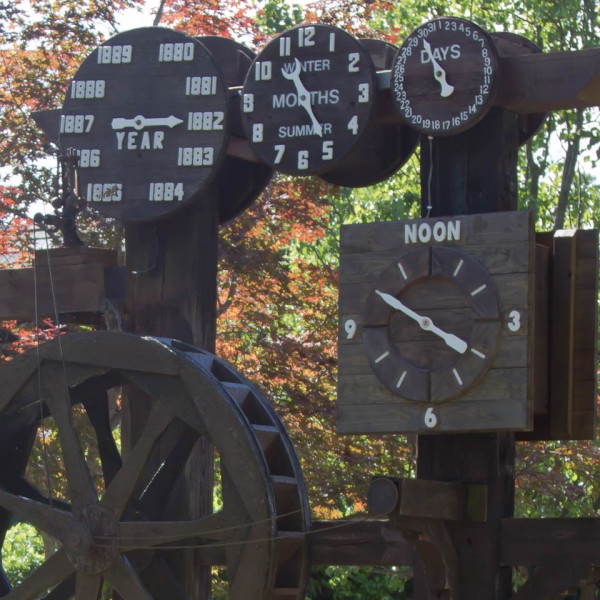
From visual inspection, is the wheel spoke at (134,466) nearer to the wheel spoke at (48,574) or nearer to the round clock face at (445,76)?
the wheel spoke at (48,574)

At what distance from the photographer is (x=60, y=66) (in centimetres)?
1072

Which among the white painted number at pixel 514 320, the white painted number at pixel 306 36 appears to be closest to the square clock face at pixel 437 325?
the white painted number at pixel 514 320

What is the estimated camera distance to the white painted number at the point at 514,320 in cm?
655

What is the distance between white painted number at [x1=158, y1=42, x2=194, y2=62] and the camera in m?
7.86

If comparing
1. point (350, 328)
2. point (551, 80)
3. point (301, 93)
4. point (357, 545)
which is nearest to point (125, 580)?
point (357, 545)

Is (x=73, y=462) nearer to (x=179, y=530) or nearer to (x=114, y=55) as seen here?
(x=179, y=530)

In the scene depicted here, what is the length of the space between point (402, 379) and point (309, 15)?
506 cm

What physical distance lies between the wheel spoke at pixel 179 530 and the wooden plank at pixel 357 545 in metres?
0.41

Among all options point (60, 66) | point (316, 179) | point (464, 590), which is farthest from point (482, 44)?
point (60, 66)

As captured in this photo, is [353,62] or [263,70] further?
[263,70]

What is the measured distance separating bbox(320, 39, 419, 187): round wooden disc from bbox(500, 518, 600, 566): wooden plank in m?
2.01

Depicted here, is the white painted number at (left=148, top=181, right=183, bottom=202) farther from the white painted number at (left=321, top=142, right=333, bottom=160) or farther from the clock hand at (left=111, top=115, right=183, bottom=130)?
the white painted number at (left=321, top=142, right=333, bottom=160)

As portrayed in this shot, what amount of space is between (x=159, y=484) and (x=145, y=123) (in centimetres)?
197

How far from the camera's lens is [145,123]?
311 inches
